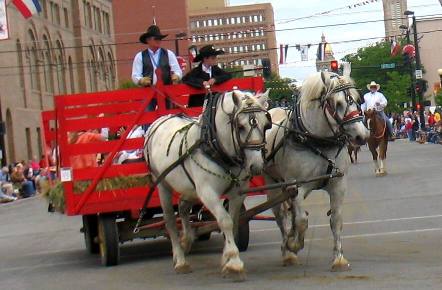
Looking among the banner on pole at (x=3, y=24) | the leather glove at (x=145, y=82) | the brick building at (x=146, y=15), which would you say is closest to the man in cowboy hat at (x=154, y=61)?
the leather glove at (x=145, y=82)

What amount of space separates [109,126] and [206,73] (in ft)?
4.70

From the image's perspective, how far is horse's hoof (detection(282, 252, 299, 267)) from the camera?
10.9 m

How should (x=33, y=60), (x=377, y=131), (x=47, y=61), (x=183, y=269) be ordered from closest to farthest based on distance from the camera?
1. (x=183, y=269)
2. (x=377, y=131)
3. (x=33, y=60)
4. (x=47, y=61)

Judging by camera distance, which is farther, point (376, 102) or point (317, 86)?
point (376, 102)

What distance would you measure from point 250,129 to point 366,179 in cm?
1496

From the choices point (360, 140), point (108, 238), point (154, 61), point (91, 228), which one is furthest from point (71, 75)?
point (360, 140)

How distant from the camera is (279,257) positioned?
1188cm

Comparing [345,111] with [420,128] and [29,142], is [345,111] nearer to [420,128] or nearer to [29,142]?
[420,128]

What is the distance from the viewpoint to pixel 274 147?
35.2 ft

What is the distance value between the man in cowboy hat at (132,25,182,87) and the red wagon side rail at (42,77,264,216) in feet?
1.92

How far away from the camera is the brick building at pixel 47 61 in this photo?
6088 centimetres

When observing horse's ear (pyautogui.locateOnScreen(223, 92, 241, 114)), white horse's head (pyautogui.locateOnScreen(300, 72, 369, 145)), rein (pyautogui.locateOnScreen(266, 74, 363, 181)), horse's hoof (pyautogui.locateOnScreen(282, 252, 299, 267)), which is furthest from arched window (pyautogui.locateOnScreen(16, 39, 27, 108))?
horse's ear (pyautogui.locateOnScreen(223, 92, 241, 114))

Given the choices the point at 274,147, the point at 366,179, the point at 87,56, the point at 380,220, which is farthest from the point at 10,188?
the point at 87,56

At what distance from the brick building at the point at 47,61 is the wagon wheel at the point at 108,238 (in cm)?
4069
